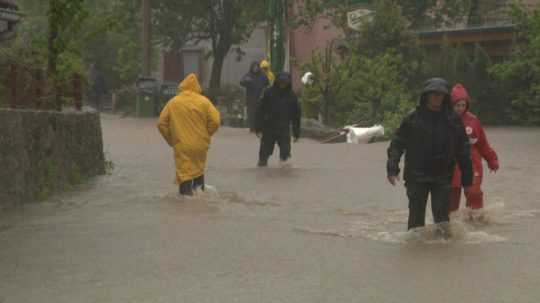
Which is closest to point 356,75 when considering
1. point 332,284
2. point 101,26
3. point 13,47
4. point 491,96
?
point 491,96

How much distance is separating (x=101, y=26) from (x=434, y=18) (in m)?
26.7

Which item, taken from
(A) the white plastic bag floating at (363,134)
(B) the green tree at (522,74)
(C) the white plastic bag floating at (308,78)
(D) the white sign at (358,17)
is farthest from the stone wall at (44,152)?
(D) the white sign at (358,17)

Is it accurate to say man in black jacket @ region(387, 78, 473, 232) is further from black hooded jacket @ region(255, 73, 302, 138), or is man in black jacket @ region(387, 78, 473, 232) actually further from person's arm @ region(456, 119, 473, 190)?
black hooded jacket @ region(255, 73, 302, 138)

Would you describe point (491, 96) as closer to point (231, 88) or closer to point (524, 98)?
point (524, 98)

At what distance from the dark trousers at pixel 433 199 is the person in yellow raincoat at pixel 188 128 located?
425cm

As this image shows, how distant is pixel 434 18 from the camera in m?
44.4

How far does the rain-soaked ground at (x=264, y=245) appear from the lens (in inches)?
325

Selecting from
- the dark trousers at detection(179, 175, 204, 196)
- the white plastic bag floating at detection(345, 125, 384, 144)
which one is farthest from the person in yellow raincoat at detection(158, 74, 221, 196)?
the white plastic bag floating at detection(345, 125, 384, 144)

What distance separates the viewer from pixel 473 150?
12406 millimetres

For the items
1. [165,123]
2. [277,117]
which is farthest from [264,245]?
[277,117]

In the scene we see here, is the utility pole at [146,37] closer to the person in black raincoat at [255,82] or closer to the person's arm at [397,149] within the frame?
the person in black raincoat at [255,82]

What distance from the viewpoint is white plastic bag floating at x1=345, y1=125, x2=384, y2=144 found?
25.8 m

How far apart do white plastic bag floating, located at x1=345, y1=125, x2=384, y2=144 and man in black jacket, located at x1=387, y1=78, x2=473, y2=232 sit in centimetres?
1492

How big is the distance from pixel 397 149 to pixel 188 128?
4.38 metres
